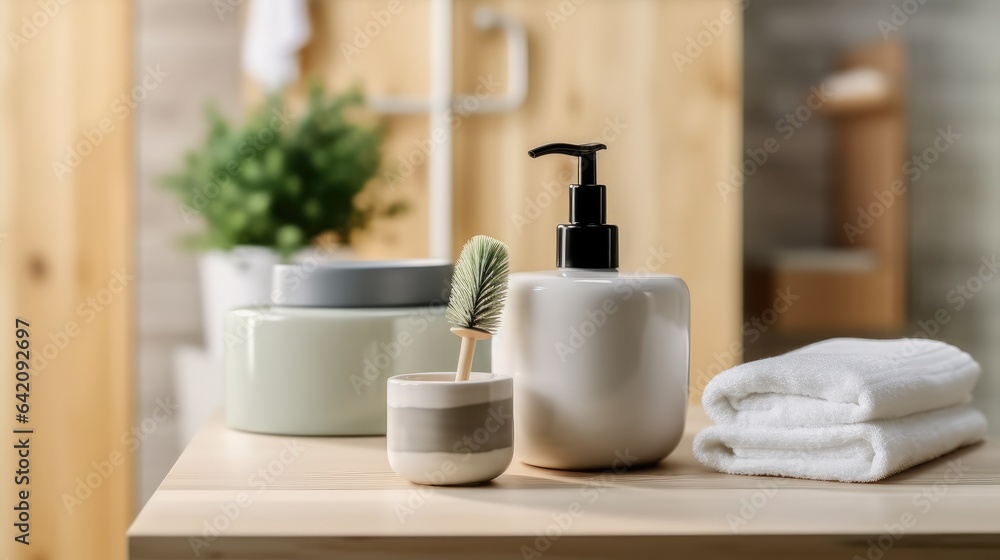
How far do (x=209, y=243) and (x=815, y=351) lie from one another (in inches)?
35.5

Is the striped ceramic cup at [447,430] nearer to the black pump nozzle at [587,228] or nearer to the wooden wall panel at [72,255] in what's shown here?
the black pump nozzle at [587,228]

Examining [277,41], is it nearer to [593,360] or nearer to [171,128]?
[171,128]

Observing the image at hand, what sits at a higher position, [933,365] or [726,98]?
[726,98]

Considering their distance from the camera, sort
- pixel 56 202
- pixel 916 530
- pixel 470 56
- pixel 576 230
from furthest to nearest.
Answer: pixel 470 56 → pixel 56 202 → pixel 576 230 → pixel 916 530

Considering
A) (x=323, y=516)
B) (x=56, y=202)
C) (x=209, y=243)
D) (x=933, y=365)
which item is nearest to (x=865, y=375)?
(x=933, y=365)

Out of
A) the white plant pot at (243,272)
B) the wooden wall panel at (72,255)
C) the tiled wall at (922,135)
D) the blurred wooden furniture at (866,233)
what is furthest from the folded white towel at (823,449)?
the tiled wall at (922,135)

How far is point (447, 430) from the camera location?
0.47 m

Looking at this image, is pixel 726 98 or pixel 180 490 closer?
pixel 180 490

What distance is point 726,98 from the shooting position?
5.04ft

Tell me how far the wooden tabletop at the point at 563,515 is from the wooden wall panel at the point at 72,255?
2.54 ft

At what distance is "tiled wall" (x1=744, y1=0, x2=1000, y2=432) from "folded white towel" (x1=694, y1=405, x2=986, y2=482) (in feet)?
5.89

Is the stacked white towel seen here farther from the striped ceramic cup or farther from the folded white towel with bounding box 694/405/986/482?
the striped ceramic cup

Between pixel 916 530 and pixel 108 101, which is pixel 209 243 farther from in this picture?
pixel 916 530

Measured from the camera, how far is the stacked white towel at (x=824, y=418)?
50cm
